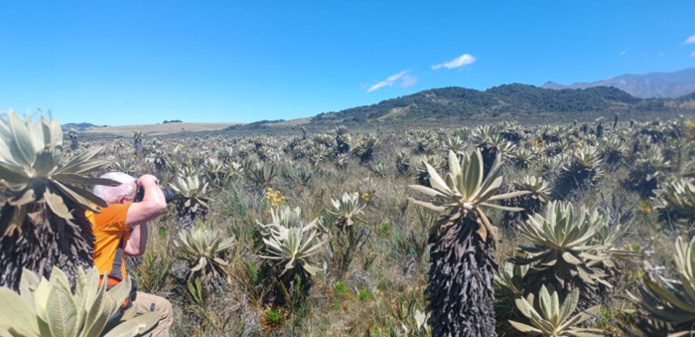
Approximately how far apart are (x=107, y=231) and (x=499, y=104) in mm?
81113

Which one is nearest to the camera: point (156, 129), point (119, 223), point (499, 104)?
point (119, 223)

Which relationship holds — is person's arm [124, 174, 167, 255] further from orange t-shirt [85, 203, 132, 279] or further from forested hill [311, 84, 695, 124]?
forested hill [311, 84, 695, 124]

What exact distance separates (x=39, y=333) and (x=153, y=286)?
9.29 ft

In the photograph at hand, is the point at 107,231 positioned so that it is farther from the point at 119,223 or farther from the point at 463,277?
the point at 463,277

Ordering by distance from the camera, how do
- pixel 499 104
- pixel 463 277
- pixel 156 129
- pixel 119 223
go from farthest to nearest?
→ pixel 156 129
pixel 499 104
pixel 119 223
pixel 463 277

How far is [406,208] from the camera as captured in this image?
22.7 ft

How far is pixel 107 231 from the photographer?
2668 mm

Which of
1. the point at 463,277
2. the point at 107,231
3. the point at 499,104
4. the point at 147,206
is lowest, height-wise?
the point at 463,277

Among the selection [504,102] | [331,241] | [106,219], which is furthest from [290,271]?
[504,102]

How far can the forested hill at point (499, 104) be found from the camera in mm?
59312

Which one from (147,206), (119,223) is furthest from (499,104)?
(119,223)

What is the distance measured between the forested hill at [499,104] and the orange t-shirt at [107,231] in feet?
191

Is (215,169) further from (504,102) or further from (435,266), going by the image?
(504,102)

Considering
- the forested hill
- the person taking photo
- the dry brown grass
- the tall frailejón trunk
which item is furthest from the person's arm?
the dry brown grass
